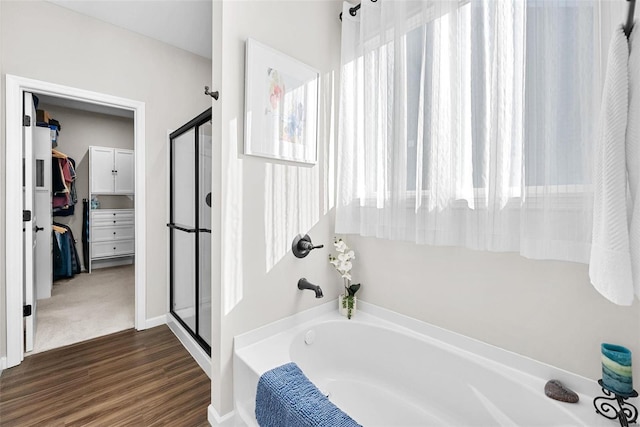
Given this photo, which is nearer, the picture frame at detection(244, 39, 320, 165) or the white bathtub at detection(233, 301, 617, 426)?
the white bathtub at detection(233, 301, 617, 426)

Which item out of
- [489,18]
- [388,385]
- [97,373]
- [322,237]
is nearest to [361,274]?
[322,237]

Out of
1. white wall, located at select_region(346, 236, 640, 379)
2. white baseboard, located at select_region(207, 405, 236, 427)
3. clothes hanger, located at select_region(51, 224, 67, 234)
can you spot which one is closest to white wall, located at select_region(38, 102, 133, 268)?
clothes hanger, located at select_region(51, 224, 67, 234)

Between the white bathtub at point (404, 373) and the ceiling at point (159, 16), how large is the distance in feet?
8.27

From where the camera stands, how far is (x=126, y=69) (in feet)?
8.09

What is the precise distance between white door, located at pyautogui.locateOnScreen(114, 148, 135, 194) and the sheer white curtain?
4.66 metres

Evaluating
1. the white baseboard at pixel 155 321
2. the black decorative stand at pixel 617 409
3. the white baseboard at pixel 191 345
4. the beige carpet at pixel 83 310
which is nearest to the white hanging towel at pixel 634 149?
the black decorative stand at pixel 617 409

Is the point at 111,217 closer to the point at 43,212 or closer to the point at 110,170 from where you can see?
the point at 110,170

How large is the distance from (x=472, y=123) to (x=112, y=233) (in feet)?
17.9

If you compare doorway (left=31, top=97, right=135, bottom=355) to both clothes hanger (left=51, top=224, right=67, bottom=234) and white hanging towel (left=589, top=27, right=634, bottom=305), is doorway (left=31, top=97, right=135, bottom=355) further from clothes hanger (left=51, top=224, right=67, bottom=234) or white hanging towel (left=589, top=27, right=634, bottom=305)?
white hanging towel (left=589, top=27, right=634, bottom=305)

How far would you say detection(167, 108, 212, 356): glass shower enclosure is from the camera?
6.57ft

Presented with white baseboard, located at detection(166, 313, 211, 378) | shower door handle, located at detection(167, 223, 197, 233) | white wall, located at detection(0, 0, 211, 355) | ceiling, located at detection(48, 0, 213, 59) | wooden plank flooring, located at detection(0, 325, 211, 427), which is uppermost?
ceiling, located at detection(48, 0, 213, 59)

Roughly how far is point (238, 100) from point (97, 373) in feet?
6.59

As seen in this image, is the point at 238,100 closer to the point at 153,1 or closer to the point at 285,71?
the point at 285,71

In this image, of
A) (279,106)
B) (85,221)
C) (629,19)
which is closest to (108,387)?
(279,106)
